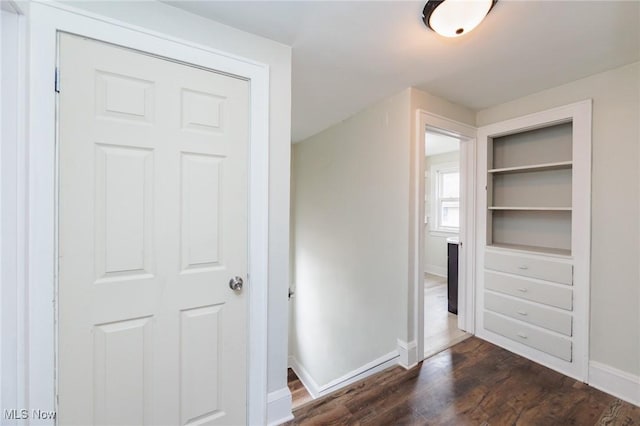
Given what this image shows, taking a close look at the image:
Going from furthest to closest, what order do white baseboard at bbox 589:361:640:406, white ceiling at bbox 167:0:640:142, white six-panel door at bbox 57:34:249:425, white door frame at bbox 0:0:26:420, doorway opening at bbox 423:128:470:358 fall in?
doorway opening at bbox 423:128:470:358
white baseboard at bbox 589:361:640:406
white ceiling at bbox 167:0:640:142
white six-panel door at bbox 57:34:249:425
white door frame at bbox 0:0:26:420

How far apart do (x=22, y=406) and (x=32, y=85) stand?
1.29 m

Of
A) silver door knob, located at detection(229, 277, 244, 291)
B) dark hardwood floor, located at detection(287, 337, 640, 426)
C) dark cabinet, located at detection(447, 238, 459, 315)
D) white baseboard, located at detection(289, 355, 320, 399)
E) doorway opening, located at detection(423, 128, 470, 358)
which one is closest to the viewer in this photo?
silver door knob, located at detection(229, 277, 244, 291)

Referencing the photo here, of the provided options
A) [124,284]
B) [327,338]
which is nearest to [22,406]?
[124,284]

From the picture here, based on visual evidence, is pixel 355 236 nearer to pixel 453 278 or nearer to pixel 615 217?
pixel 453 278

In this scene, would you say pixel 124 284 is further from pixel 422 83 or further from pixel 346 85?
pixel 422 83

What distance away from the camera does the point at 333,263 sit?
332 cm

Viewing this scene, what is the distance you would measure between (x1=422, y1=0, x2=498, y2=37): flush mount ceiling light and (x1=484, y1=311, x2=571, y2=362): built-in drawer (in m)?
2.36

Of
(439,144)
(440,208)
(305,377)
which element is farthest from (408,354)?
(440,208)

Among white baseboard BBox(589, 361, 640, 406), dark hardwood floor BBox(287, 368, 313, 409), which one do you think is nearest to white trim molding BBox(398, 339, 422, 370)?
white baseboard BBox(589, 361, 640, 406)

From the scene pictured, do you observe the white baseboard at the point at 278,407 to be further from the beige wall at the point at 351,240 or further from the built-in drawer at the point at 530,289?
the built-in drawer at the point at 530,289

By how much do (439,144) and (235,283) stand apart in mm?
4399

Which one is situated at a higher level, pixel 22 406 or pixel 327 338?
pixel 22 406

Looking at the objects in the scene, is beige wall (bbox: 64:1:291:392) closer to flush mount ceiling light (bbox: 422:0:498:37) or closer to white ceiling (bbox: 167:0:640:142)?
white ceiling (bbox: 167:0:640:142)

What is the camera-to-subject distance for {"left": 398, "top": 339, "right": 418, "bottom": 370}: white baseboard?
210cm
